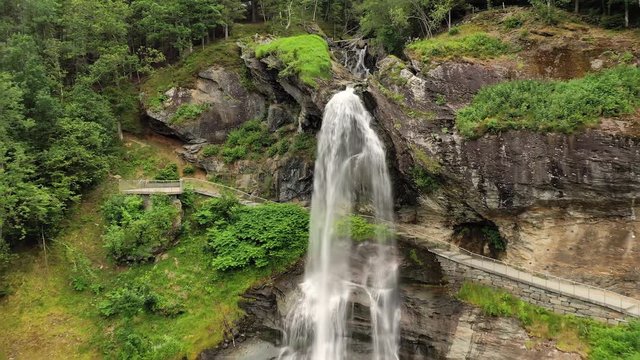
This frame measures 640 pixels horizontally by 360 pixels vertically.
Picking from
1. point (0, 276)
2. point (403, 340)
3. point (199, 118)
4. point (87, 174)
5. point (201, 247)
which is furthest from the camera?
point (199, 118)

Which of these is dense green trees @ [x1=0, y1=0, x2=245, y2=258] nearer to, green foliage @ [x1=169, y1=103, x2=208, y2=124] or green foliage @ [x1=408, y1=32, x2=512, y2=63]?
green foliage @ [x1=169, y1=103, x2=208, y2=124]

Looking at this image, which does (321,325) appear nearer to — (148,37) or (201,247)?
(201,247)

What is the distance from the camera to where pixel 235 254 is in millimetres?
20453

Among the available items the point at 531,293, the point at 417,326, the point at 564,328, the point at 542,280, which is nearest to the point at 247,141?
the point at 417,326

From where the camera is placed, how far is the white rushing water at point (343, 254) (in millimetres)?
17547

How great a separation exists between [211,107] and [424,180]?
700 inches

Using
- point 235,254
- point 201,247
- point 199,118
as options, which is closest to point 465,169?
point 235,254

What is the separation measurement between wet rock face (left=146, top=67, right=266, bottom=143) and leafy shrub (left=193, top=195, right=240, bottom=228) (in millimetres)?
8081

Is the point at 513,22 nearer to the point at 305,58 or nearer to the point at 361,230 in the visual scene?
the point at 305,58

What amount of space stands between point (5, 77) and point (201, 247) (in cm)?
1234

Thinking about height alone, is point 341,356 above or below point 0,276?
below

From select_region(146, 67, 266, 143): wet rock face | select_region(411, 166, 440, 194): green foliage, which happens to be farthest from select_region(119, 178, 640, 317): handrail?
select_region(146, 67, 266, 143): wet rock face

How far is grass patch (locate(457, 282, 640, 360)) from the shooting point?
13672 mm

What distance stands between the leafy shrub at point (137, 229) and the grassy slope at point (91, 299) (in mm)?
613
